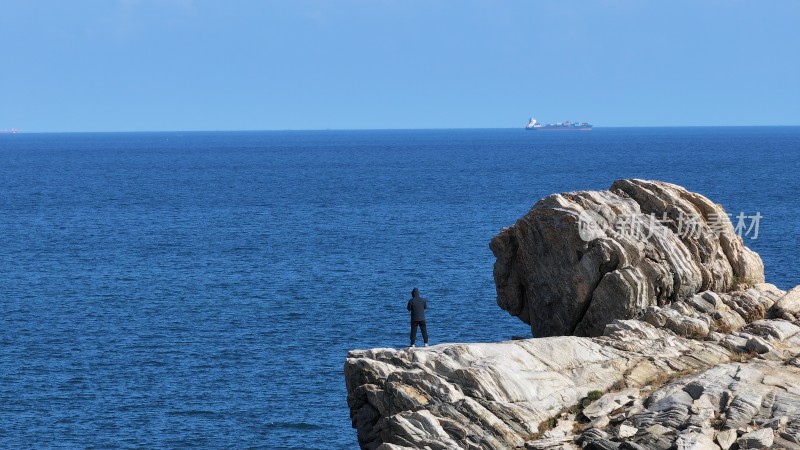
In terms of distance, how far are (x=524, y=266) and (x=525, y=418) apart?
15970mm

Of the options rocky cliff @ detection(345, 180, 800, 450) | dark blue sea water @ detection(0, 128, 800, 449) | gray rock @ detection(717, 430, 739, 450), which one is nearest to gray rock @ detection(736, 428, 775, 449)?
rocky cliff @ detection(345, 180, 800, 450)

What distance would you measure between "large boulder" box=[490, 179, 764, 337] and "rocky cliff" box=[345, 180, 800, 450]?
57 millimetres

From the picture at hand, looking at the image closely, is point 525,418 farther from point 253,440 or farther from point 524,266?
point 253,440

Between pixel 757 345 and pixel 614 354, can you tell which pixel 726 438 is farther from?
pixel 757 345

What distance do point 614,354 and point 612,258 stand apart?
7.96 meters

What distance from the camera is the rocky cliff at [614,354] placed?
3184cm

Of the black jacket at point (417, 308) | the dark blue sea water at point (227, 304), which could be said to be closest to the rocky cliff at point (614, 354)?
the black jacket at point (417, 308)

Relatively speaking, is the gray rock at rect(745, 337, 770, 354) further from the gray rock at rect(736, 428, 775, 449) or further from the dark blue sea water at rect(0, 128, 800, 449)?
the dark blue sea water at rect(0, 128, 800, 449)

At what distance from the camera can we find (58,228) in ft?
423

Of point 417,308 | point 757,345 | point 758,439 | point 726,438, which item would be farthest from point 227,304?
point 758,439

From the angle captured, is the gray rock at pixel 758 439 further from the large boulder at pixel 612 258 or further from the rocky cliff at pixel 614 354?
the large boulder at pixel 612 258

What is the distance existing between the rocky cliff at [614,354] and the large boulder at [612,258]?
0.06m

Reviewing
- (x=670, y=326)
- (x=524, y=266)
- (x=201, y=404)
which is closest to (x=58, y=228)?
(x=201, y=404)

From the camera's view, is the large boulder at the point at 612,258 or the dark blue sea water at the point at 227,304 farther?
the dark blue sea water at the point at 227,304
